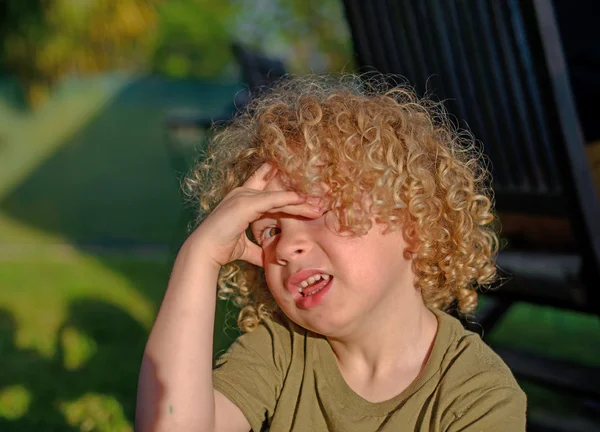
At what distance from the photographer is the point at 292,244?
5.10 feet

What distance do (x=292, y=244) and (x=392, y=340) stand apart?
12.7 inches

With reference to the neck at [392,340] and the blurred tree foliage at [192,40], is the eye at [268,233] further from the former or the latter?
the blurred tree foliage at [192,40]

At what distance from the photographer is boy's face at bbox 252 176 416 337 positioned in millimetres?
1535

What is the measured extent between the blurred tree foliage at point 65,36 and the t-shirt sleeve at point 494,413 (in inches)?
374

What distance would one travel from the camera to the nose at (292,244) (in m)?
1.55

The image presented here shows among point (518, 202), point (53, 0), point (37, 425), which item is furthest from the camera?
point (53, 0)

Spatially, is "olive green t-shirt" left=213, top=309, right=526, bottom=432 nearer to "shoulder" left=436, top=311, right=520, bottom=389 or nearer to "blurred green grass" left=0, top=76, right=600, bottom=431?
"shoulder" left=436, top=311, right=520, bottom=389

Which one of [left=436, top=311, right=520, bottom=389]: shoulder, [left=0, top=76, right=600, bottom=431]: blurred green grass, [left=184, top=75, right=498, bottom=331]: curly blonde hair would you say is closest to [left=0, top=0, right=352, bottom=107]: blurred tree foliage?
[left=0, top=76, right=600, bottom=431]: blurred green grass

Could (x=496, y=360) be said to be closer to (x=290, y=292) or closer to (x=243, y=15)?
(x=290, y=292)

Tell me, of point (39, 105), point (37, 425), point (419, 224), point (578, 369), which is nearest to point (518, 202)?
point (578, 369)

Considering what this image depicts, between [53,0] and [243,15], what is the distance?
535 cm

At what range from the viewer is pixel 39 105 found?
9984mm

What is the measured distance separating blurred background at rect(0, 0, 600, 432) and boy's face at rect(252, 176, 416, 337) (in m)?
0.64

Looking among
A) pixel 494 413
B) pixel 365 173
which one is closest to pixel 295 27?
pixel 365 173
